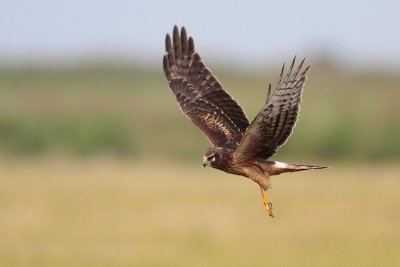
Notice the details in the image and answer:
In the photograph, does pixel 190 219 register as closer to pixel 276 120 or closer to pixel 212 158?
pixel 212 158

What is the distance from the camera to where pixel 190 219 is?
884 inches

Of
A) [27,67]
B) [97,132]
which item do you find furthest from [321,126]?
[27,67]

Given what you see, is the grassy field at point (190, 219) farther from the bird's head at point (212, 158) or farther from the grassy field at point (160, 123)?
the bird's head at point (212, 158)

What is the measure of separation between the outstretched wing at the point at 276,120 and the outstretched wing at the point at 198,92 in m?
0.96

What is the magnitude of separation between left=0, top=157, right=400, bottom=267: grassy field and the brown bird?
6.92 meters

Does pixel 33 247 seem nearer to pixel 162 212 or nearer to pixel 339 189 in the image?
pixel 162 212

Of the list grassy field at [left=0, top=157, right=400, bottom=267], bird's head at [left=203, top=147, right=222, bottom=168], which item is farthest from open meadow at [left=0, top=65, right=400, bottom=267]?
bird's head at [left=203, top=147, right=222, bottom=168]

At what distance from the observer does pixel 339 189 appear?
2695 cm

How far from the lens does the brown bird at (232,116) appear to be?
8.89 m

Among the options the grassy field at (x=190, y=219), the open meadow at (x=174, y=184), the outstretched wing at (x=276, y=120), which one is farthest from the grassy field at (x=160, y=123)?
the outstretched wing at (x=276, y=120)

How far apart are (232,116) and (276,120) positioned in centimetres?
144

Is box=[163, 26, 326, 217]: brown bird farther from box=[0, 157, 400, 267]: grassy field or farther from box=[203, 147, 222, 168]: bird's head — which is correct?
box=[0, 157, 400, 267]: grassy field

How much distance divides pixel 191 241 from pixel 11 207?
4940mm

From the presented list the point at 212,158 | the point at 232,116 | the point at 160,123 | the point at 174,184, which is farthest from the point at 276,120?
the point at 160,123
